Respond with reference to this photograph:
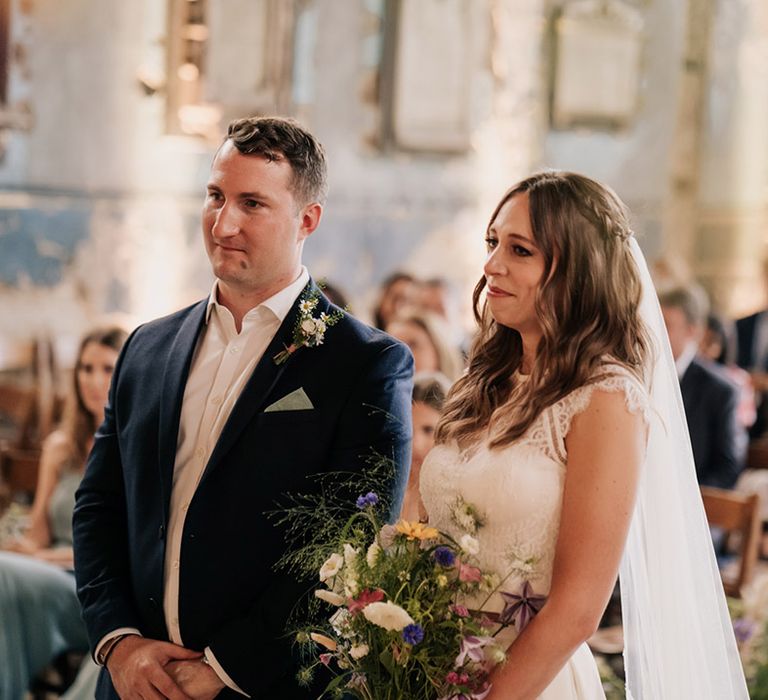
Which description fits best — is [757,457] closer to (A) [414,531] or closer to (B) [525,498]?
(B) [525,498]

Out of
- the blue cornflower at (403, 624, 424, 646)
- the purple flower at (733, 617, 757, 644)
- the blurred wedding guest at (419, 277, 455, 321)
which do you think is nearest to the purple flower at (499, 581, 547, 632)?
the blue cornflower at (403, 624, 424, 646)

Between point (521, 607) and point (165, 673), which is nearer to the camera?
point (521, 607)

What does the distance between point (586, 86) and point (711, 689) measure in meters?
8.30

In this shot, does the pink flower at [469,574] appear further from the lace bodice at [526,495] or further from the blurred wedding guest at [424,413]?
the blurred wedding guest at [424,413]

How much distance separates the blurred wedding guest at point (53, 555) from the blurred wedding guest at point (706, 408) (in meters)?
2.73

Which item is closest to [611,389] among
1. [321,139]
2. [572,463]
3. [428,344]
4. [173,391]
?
[572,463]

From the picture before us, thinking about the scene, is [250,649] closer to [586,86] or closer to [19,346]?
[19,346]

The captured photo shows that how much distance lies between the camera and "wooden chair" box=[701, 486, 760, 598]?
4.88 metres

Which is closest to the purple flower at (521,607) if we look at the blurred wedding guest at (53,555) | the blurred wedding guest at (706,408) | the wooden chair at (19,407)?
the blurred wedding guest at (53,555)

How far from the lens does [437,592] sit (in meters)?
2.16

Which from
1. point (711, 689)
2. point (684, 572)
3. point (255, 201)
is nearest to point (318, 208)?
point (255, 201)

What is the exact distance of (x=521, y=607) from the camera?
229 centimetres

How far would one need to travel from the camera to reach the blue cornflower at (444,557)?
2.14 meters

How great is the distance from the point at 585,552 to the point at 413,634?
0.34 m
